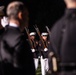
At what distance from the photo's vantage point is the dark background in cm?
2822

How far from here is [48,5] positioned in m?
29.8

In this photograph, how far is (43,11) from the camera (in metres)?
29.3

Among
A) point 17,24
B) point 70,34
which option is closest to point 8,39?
point 17,24

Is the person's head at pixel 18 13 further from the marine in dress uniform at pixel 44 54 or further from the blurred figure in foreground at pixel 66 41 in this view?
the marine in dress uniform at pixel 44 54

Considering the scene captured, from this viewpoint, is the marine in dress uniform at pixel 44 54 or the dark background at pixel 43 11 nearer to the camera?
the marine in dress uniform at pixel 44 54

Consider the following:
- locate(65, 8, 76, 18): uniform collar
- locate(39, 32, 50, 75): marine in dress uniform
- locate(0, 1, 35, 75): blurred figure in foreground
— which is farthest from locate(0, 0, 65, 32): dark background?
locate(65, 8, 76, 18): uniform collar

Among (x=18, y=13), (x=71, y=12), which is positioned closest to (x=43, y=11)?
(x=18, y=13)

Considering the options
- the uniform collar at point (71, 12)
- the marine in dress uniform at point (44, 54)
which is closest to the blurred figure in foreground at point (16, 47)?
the uniform collar at point (71, 12)

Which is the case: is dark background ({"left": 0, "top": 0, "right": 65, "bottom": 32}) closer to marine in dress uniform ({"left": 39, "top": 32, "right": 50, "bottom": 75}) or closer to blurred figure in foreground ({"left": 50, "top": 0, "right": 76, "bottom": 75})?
marine in dress uniform ({"left": 39, "top": 32, "right": 50, "bottom": 75})

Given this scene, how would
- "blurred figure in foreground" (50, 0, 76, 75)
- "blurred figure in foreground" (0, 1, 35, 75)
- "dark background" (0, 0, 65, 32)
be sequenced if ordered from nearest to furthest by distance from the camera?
"blurred figure in foreground" (50, 0, 76, 75) → "blurred figure in foreground" (0, 1, 35, 75) → "dark background" (0, 0, 65, 32)

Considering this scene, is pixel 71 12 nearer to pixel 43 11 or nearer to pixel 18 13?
pixel 18 13

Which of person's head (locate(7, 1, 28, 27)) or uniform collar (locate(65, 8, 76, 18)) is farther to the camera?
person's head (locate(7, 1, 28, 27))

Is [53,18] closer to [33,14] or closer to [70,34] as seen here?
[33,14]

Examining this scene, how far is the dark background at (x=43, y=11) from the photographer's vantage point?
28219 mm
